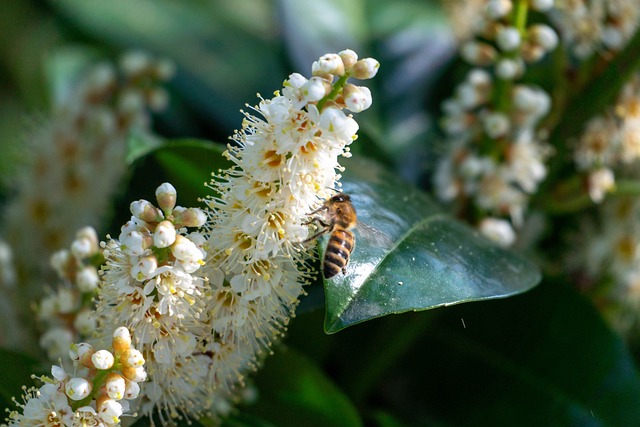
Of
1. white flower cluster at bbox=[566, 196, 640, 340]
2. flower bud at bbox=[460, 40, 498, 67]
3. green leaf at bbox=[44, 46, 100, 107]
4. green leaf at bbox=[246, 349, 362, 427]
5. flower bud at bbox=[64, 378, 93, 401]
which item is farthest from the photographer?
green leaf at bbox=[44, 46, 100, 107]

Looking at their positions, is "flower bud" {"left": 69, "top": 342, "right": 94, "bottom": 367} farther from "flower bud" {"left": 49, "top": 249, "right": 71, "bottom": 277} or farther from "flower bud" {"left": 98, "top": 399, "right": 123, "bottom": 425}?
"flower bud" {"left": 49, "top": 249, "right": 71, "bottom": 277}

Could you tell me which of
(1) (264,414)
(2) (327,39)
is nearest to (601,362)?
(1) (264,414)

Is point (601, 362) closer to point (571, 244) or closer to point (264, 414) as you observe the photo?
point (571, 244)

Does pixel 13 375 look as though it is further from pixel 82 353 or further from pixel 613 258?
pixel 613 258

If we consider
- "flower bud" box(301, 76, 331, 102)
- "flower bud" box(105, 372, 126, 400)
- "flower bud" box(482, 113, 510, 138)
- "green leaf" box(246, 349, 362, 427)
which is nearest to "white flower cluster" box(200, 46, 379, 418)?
"flower bud" box(301, 76, 331, 102)

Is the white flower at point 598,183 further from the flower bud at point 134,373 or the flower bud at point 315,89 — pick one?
the flower bud at point 134,373

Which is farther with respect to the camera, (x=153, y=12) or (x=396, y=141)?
(x=153, y=12)
